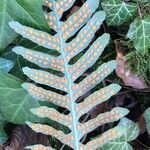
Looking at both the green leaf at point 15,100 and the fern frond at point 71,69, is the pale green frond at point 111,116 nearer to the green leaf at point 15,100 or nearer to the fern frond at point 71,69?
the fern frond at point 71,69

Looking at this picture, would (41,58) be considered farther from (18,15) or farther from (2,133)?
(2,133)

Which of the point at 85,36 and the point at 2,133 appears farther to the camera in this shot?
the point at 2,133

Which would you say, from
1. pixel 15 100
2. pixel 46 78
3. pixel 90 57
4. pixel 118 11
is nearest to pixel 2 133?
pixel 15 100

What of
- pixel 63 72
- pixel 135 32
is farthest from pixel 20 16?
pixel 135 32

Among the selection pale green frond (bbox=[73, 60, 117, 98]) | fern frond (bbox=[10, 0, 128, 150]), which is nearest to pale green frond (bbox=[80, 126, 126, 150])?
fern frond (bbox=[10, 0, 128, 150])

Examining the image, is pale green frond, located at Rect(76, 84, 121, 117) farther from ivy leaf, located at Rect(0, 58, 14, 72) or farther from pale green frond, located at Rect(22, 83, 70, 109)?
ivy leaf, located at Rect(0, 58, 14, 72)

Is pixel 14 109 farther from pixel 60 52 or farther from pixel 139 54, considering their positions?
pixel 139 54
